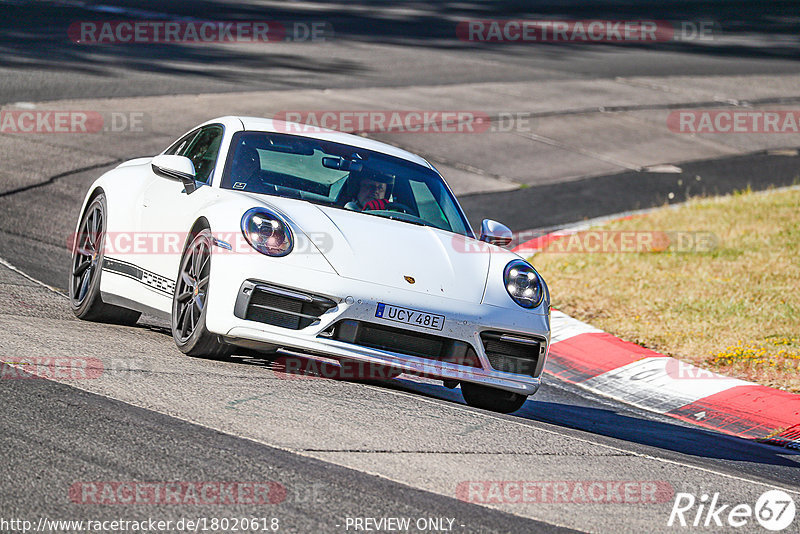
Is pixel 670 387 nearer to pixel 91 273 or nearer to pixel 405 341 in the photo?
pixel 405 341

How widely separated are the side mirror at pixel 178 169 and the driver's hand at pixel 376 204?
3.36ft

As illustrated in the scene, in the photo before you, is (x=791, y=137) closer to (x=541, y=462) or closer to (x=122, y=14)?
(x=122, y=14)

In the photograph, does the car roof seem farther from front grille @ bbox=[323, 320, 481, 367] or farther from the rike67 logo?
the rike67 logo

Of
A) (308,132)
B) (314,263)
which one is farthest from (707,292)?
(314,263)

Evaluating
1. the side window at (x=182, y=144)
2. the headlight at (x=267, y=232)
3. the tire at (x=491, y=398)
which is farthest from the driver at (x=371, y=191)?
the side window at (x=182, y=144)

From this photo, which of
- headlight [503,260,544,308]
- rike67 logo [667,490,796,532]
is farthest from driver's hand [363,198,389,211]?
rike67 logo [667,490,796,532]

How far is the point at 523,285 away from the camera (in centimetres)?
625

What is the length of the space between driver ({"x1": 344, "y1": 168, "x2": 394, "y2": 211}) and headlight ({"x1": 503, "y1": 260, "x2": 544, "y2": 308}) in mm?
946

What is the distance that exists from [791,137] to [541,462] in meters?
16.0

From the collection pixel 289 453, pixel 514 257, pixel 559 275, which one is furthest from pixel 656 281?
pixel 289 453

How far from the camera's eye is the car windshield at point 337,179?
6.62 meters

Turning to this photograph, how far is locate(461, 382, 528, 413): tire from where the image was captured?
6424 mm

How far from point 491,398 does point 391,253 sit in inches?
43.8

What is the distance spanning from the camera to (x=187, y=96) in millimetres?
16250
